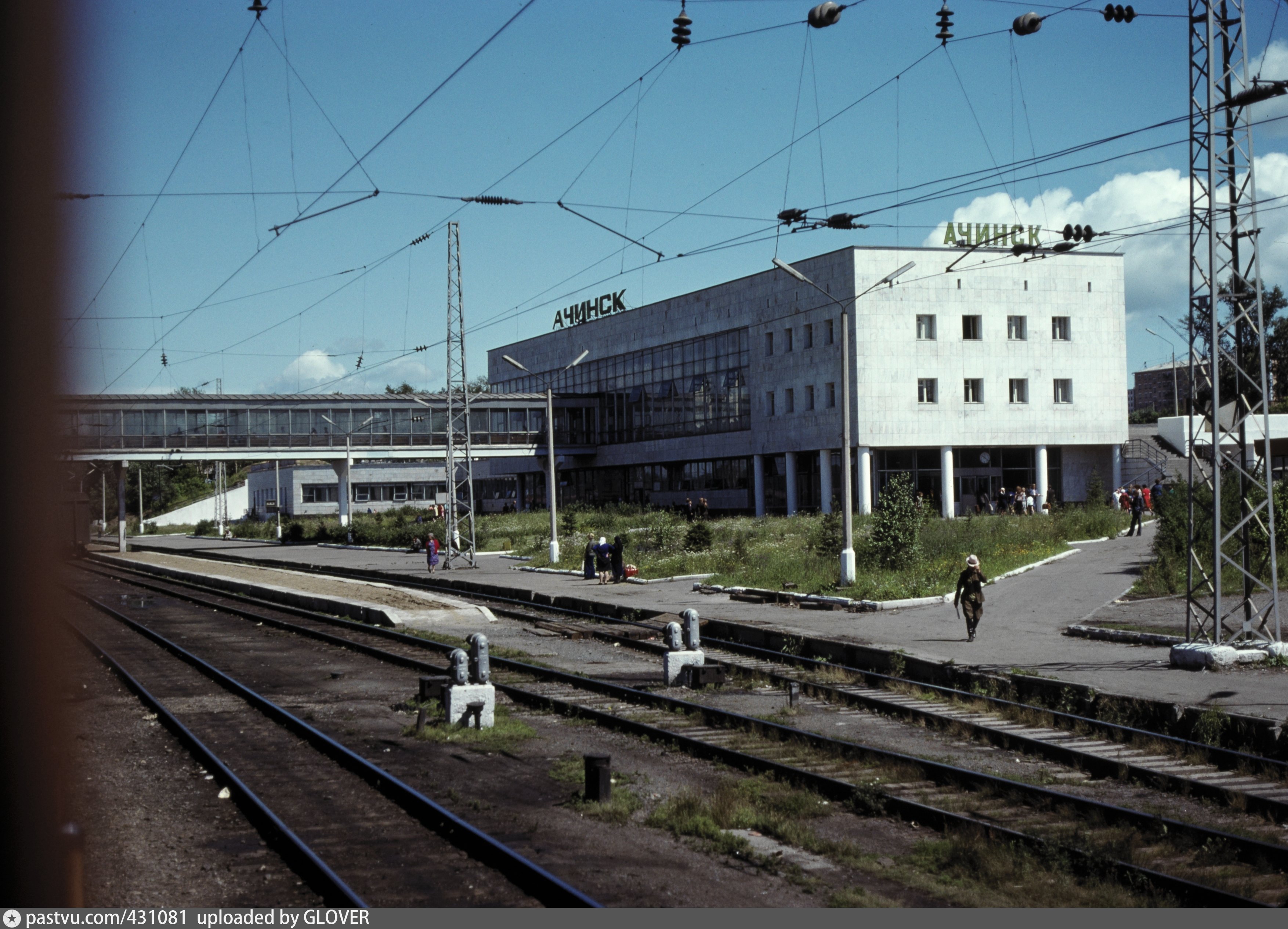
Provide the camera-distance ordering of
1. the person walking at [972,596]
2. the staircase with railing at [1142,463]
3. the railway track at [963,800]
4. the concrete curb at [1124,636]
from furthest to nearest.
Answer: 1. the staircase with railing at [1142,463]
2. the person walking at [972,596]
3. the concrete curb at [1124,636]
4. the railway track at [963,800]

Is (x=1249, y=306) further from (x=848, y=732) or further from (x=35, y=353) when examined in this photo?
(x=35, y=353)

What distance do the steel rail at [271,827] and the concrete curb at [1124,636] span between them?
13.6 metres

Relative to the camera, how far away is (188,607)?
3431 centimetres

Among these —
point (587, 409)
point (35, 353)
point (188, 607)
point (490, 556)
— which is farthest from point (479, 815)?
point (587, 409)

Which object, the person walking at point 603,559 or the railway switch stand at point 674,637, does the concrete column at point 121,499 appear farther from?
the railway switch stand at point 674,637

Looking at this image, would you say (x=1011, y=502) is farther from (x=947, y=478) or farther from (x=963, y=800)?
(x=963, y=800)

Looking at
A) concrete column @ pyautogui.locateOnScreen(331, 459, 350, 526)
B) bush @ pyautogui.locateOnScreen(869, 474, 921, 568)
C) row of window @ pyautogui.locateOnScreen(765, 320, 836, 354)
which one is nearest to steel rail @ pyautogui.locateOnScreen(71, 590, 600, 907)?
bush @ pyautogui.locateOnScreen(869, 474, 921, 568)

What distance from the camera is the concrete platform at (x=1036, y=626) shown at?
14.9m

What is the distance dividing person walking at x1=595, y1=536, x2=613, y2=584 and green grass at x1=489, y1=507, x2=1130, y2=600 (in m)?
1.33

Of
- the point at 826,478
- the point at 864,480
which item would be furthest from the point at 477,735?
the point at 826,478

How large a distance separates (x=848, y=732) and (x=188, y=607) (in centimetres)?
2588

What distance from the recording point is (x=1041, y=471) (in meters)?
60.0

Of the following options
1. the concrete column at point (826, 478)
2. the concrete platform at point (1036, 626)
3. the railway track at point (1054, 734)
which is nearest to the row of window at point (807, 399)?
the concrete column at point (826, 478)

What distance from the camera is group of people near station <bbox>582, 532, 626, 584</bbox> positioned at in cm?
3478
